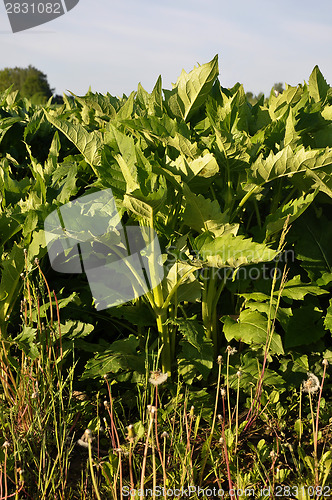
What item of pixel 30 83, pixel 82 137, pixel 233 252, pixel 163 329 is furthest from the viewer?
pixel 30 83

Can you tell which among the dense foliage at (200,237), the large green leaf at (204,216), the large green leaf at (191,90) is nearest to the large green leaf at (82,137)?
the dense foliage at (200,237)

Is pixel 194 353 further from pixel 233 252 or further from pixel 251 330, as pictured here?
pixel 233 252

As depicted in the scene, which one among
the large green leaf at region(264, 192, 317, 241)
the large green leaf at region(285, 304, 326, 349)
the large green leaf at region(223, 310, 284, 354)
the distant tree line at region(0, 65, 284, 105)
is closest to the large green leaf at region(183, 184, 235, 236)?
the large green leaf at region(264, 192, 317, 241)

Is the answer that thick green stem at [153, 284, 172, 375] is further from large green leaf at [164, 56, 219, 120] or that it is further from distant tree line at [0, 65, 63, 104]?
distant tree line at [0, 65, 63, 104]

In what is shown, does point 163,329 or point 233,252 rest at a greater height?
point 233,252

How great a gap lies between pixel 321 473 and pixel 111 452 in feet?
3.12

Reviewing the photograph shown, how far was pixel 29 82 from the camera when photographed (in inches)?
2803

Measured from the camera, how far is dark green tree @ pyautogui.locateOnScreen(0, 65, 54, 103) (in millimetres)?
54719

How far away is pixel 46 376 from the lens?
248 cm

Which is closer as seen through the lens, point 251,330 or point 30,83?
point 251,330

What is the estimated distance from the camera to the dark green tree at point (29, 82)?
180 feet

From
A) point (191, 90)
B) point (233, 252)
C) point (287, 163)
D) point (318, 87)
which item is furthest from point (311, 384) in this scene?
point (318, 87)

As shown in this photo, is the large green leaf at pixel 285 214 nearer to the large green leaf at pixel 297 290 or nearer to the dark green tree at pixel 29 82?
the large green leaf at pixel 297 290

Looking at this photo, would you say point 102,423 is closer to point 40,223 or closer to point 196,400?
point 196,400
